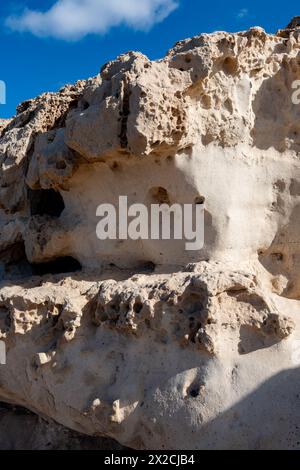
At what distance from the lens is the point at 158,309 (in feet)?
9.87

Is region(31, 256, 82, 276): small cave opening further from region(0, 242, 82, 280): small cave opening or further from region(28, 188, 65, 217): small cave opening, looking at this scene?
region(28, 188, 65, 217): small cave opening

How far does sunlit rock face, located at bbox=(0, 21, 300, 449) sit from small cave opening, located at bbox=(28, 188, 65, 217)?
2.3 inches

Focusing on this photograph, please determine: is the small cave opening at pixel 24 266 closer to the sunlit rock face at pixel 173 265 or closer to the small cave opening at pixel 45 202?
the sunlit rock face at pixel 173 265

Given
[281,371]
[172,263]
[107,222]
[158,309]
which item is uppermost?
[107,222]

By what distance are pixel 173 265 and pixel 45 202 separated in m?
1.58

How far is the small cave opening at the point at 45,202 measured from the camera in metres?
4.35

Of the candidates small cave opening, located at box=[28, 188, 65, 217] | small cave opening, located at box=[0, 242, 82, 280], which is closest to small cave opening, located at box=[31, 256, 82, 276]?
small cave opening, located at box=[0, 242, 82, 280]

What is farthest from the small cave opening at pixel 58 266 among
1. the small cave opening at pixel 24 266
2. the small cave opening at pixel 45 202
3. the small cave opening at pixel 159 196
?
the small cave opening at pixel 159 196

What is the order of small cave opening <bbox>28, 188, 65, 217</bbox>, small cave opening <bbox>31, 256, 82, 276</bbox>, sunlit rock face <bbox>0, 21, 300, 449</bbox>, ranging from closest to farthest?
1. sunlit rock face <bbox>0, 21, 300, 449</bbox>
2. small cave opening <bbox>31, 256, 82, 276</bbox>
3. small cave opening <bbox>28, 188, 65, 217</bbox>

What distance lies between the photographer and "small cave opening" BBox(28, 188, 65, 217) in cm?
435

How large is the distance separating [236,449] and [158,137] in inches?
78.1

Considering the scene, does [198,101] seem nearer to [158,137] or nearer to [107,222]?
[158,137]

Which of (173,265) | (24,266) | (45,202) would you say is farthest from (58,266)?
(173,265)
